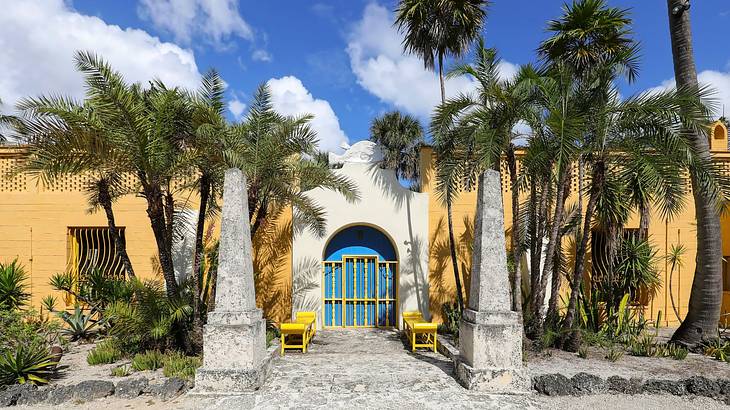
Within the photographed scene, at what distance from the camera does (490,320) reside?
20.1 ft

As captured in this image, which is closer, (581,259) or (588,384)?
(588,384)

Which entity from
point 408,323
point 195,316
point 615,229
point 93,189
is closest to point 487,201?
point 408,323

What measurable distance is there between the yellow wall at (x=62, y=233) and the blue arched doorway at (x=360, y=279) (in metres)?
1.07

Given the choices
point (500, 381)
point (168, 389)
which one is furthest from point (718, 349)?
point (168, 389)

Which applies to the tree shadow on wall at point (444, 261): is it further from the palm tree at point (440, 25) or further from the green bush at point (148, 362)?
the green bush at point (148, 362)

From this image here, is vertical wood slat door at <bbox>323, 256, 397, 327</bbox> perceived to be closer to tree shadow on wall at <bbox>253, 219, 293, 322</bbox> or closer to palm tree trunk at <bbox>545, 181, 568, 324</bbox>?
tree shadow on wall at <bbox>253, 219, 293, 322</bbox>

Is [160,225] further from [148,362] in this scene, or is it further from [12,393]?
[12,393]

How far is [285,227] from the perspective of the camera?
10375 mm

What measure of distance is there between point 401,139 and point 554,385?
770 inches

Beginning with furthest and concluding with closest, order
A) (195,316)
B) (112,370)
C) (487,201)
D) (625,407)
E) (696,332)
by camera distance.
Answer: (696,332) < (195,316) < (112,370) < (487,201) < (625,407)

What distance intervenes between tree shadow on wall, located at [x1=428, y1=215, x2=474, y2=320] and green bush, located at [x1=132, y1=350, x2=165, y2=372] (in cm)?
579

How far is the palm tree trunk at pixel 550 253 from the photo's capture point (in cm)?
759

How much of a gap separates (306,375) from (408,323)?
9.55 feet

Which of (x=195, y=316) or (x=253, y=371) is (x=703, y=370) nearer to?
(x=253, y=371)
